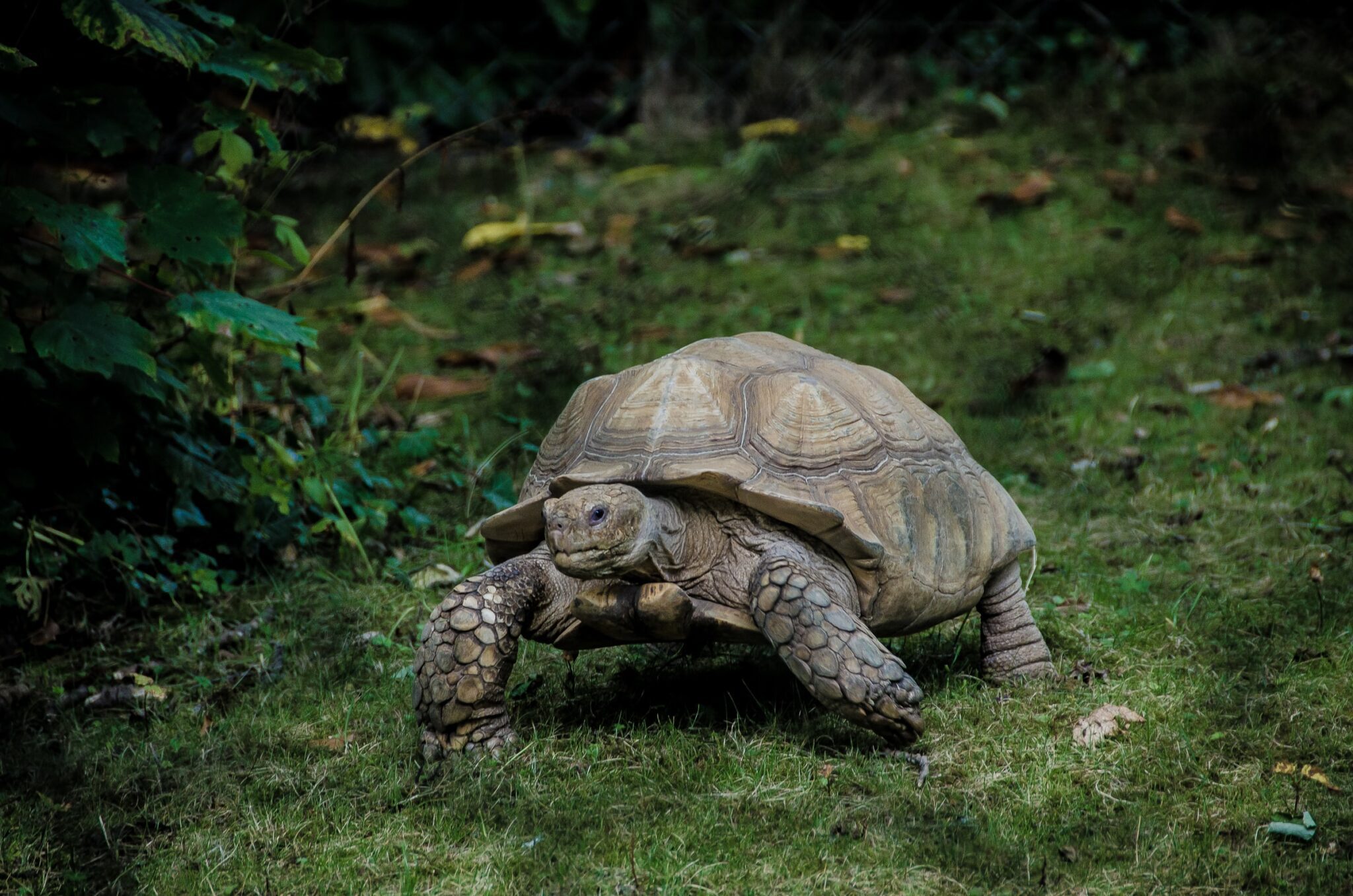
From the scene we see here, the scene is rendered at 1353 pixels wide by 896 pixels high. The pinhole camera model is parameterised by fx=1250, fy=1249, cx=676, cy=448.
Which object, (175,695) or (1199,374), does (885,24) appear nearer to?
(1199,374)

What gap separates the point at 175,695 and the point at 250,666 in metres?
0.20

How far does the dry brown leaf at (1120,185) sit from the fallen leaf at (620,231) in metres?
2.79

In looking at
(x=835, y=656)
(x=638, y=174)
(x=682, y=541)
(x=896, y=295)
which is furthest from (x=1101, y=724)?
(x=638, y=174)

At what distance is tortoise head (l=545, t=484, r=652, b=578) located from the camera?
2.51 m

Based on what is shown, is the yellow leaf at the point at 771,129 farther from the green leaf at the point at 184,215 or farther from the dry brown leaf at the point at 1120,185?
the green leaf at the point at 184,215

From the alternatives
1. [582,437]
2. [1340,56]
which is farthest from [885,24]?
[582,437]

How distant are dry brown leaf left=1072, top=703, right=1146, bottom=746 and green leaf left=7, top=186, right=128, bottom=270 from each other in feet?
8.01

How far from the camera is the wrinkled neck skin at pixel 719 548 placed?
271 cm

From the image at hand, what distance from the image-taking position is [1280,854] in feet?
7.32

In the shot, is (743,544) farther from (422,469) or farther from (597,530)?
(422,469)

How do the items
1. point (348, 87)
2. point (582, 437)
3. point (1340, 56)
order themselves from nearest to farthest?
point (582, 437), point (1340, 56), point (348, 87)

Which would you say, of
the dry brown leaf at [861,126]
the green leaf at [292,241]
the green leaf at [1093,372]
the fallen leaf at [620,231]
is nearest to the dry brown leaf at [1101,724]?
the green leaf at [292,241]

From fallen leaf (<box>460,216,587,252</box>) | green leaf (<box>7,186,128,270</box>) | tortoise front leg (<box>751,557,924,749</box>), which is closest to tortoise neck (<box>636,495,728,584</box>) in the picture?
tortoise front leg (<box>751,557,924,749</box>)

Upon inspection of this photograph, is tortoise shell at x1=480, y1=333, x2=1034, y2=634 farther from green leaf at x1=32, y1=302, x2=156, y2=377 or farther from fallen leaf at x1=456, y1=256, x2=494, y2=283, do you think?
fallen leaf at x1=456, y1=256, x2=494, y2=283
